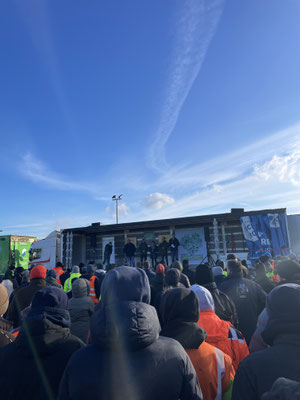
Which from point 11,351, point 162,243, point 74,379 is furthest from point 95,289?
point 162,243

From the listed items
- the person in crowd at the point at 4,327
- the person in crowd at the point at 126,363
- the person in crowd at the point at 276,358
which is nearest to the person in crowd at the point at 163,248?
the person in crowd at the point at 4,327

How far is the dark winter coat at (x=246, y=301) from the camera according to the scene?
3.87 m

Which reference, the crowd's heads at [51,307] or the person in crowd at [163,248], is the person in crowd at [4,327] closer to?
the crowd's heads at [51,307]

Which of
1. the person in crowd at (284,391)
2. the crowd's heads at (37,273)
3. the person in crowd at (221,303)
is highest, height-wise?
the crowd's heads at (37,273)

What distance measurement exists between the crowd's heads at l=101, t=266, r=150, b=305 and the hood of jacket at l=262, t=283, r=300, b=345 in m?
0.83

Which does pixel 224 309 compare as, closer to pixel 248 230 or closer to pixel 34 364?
pixel 34 364

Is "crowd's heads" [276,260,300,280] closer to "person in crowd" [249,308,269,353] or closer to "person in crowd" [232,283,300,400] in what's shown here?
"person in crowd" [249,308,269,353]

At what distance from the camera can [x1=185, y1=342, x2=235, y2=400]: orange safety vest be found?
6.59ft

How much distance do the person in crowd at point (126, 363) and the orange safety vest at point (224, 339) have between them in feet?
3.35

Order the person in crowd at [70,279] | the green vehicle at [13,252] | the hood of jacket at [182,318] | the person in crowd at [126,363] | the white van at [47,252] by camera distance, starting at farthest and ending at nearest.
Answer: the green vehicle at [13,252]
the white van at [47,252]
the person in crowd at [70,279]
the hood of jacket at [182,318]
the person in crowd at [126,363]

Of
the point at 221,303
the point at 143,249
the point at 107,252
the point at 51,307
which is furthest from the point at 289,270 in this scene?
the point at 107,252

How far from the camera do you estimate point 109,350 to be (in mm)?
1442

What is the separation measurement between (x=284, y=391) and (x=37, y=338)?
1614mm

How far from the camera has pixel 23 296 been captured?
13.2ft
